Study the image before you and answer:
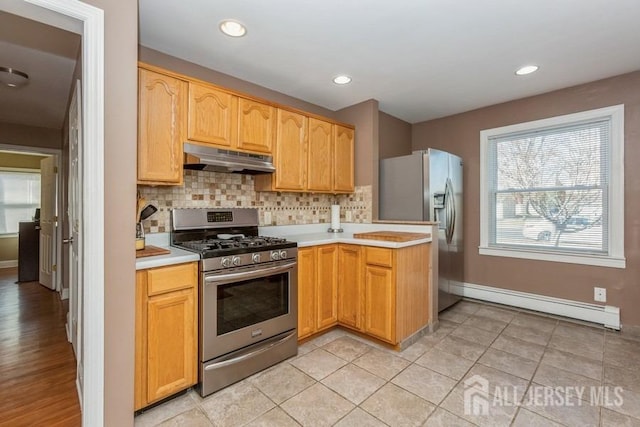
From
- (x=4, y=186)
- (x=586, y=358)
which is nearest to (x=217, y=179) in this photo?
(x=586, y=358)

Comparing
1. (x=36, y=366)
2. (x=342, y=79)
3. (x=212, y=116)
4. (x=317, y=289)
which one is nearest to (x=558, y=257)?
(x=317, y=289)

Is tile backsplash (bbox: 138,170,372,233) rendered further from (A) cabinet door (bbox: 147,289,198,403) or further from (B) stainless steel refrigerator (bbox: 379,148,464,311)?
(A) cabinet door (bbox: 147,289,198,403)

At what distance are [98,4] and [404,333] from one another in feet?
9.50

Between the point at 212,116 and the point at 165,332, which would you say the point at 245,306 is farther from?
the point at 212,116

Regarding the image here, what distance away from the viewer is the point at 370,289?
2.58m

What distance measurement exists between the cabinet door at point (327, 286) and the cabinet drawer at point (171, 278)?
113cm

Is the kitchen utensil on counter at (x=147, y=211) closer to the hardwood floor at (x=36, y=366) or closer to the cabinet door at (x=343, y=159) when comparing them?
the hardwood floor at (x=36, y=366)

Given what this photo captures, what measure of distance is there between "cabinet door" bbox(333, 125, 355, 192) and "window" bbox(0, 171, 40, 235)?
639cm

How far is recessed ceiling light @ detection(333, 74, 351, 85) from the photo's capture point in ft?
8.95

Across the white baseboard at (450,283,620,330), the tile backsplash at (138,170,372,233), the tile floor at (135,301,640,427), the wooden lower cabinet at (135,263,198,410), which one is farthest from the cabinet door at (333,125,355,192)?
the wooden lower cabinet at (135,263,198,410)

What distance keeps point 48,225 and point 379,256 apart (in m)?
4.82

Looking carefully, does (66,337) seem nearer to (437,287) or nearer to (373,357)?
(373,357)

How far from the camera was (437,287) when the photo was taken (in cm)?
295
